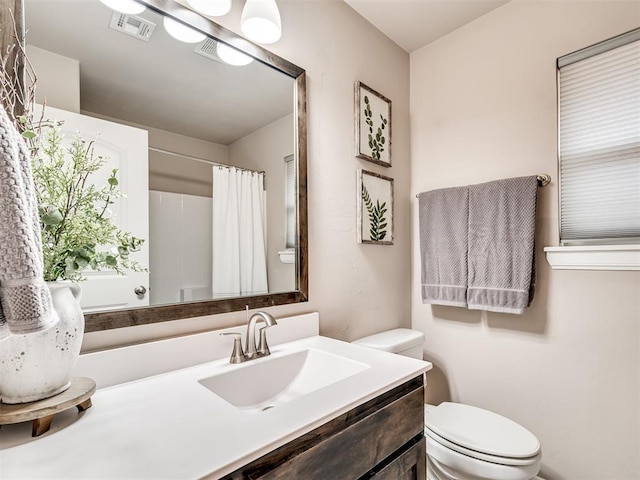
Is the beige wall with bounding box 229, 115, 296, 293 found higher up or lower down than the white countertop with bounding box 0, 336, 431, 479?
higher up

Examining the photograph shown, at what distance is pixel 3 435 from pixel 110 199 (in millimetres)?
583

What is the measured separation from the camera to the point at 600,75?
4.78ft

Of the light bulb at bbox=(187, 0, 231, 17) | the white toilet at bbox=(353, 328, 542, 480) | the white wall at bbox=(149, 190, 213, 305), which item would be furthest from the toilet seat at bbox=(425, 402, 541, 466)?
the light bulb at bbox=(187, 0, 231, 17)

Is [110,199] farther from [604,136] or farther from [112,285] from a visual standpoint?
[604,136]

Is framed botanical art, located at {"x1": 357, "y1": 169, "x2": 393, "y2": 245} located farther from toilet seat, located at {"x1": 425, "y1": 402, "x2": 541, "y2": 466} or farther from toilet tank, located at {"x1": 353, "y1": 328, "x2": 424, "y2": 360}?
toilet seat, located at {"x1": 425, "y1": 402, "x2": 541, "y2": 466}

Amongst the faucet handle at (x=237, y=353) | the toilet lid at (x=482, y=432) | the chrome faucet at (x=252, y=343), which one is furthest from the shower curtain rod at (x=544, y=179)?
the faucet handle at (x=237, y=353)

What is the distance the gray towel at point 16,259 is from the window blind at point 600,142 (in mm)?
1888

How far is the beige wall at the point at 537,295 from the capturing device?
54.9 inches

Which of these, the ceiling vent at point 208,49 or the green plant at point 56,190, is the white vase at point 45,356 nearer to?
the green plant at point 56,190

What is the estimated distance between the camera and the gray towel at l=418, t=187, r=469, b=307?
1760 mm

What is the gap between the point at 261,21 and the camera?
3.85 ft

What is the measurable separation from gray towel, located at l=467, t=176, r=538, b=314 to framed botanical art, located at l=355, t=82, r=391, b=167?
0.53 m

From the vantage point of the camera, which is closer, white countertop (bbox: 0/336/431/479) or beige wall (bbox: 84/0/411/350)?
white countertop (bbox: 0/336/431/479)

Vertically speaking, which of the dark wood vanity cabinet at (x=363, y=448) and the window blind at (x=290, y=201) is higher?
the window blind at (x=290, y=201)
